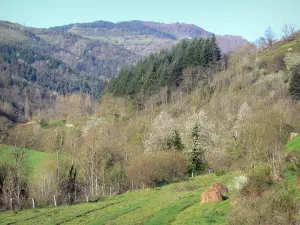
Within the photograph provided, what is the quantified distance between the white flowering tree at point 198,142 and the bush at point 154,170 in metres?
5.40

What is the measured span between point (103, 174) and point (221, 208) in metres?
40.3

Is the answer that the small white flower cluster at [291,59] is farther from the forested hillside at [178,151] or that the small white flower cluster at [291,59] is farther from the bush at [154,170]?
the bush at [154,170]

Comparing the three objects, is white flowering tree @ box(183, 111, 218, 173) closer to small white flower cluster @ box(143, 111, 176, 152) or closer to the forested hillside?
the forested hillside

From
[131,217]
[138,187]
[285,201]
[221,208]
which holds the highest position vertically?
[285,201]

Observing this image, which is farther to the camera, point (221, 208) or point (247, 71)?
point (247, 71)

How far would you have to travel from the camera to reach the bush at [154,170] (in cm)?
4919

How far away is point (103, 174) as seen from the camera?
5956cm

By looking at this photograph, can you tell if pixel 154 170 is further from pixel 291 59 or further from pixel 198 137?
pixel 291 59

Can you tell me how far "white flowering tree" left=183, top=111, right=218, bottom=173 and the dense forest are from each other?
5621 cm

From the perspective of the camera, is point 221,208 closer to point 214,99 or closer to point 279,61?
point 214,99

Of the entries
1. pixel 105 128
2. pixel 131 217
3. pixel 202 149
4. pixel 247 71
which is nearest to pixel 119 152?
pixel 202 149

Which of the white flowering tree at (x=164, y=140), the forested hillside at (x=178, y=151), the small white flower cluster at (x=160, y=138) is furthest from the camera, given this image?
the white flowering tree at (x=164, y=140)

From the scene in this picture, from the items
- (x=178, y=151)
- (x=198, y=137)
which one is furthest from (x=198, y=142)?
(x=178, y=151)

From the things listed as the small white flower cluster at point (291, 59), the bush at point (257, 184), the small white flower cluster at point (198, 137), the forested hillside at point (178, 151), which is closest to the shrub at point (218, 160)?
the forested hillside at point (178, 151)
